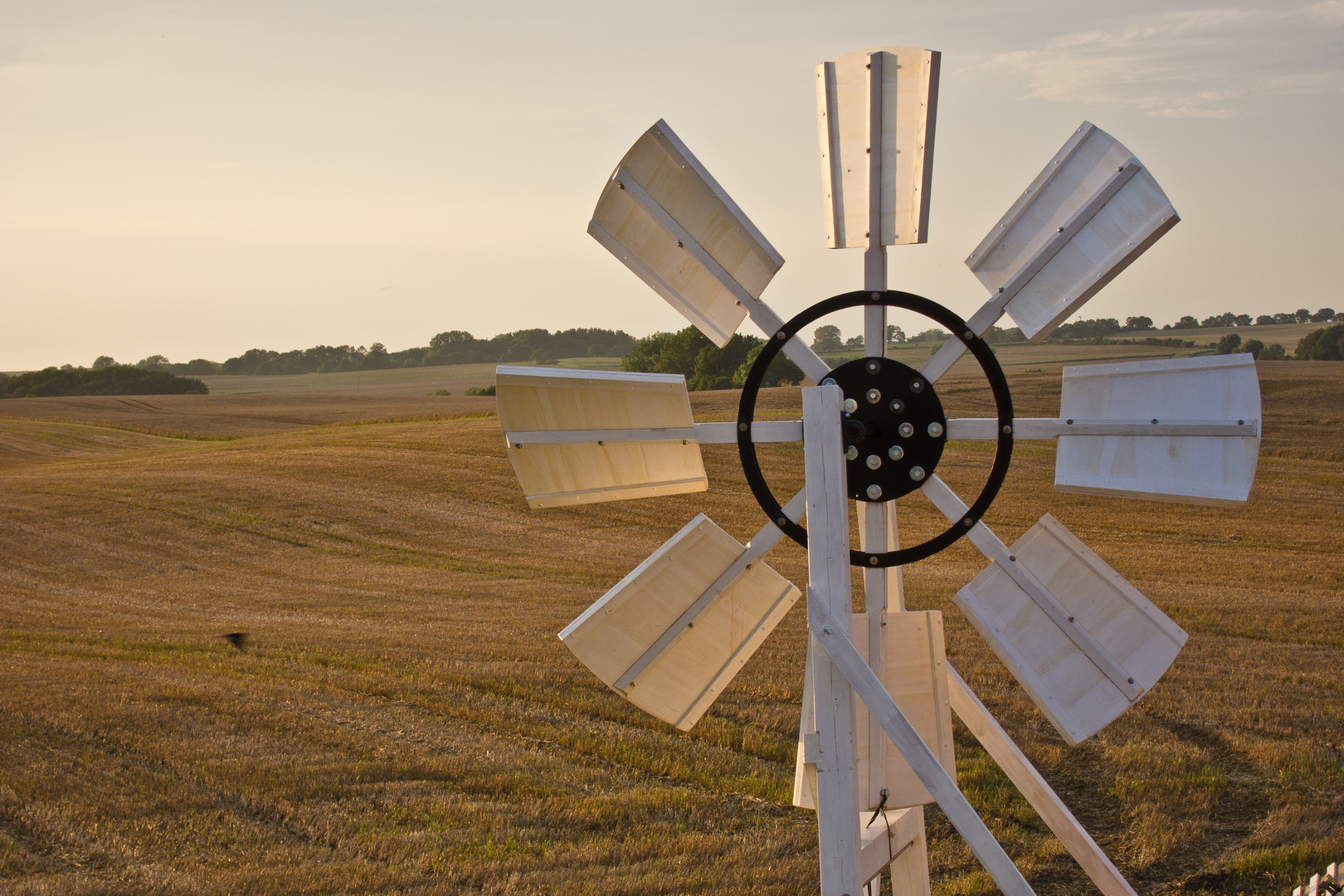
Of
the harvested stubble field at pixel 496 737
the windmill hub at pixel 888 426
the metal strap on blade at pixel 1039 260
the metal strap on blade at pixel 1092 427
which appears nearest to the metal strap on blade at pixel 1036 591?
the windmill hub at pixel 888 426

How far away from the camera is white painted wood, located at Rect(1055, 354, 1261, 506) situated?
3506mm

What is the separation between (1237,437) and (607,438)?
2.40m

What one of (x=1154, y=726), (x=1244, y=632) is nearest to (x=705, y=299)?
(x=1154, y=726)

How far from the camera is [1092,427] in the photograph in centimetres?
383

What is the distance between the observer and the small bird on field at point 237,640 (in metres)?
9.59

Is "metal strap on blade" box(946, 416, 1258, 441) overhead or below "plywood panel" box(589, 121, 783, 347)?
below

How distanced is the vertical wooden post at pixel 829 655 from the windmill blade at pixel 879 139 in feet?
3.18

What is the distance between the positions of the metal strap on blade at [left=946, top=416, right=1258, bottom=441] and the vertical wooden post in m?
0.67

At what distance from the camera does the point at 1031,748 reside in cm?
707

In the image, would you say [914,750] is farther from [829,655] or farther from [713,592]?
[713,592]

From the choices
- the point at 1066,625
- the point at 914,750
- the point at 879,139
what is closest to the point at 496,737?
the point at 914,750

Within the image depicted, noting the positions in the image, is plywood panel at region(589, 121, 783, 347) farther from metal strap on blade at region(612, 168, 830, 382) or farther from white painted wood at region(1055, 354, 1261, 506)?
white painted wood at region(1055, 354, 1261, 506)

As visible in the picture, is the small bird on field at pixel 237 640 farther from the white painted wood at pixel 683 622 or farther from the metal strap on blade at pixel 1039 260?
the metal strap on blade at pixel 1039 260

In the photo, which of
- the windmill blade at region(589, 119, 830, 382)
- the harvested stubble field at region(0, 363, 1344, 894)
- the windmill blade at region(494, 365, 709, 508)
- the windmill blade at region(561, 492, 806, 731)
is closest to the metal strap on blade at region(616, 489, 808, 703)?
the windmill blade at region(561, 492, 806, 731)
